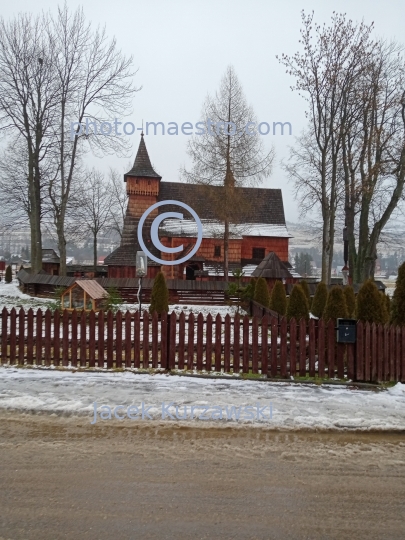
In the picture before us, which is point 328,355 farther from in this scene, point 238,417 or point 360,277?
point 360,277

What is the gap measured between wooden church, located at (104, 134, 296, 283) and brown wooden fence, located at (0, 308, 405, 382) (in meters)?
16.0

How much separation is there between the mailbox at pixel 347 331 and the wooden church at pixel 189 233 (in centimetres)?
1639

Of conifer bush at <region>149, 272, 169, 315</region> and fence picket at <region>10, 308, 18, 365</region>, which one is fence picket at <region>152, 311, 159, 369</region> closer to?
fence picket at <region>10, 308, 18, 365</region>

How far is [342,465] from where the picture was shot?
4512 millimetres

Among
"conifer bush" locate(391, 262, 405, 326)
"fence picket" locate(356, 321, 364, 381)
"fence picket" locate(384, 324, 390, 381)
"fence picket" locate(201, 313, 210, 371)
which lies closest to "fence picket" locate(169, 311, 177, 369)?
"fence picket" locate(201, 313, 210, 371)

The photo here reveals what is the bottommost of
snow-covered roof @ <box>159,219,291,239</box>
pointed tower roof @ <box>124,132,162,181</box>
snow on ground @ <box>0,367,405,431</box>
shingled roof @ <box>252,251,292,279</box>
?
snow on ground @ <box>0,367,405,431</box>

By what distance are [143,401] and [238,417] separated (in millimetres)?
1503

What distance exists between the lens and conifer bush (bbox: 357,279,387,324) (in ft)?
28.3

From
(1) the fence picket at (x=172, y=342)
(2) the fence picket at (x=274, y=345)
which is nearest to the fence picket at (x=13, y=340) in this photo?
(1) the fence picket at (x=172, y=342)

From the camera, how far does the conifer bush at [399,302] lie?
338 inches

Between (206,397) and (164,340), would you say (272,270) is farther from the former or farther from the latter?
(206,397)

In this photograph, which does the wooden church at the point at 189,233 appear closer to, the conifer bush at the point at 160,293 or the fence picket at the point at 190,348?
the conifer bush at the point at 160,293

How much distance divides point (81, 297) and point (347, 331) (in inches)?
456

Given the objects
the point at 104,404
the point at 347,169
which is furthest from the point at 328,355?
the point at 347,169
